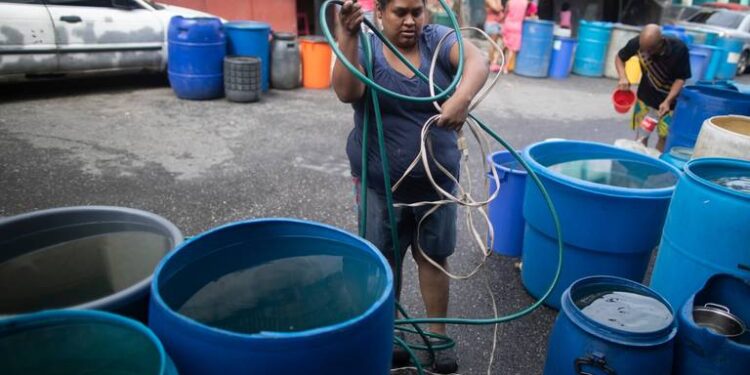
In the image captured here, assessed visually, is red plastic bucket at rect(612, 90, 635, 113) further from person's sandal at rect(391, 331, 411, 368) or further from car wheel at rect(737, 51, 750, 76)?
car wheel at rect(737, 51, 750, 76)

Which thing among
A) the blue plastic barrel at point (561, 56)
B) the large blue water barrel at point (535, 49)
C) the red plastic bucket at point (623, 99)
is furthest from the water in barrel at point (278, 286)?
the blue plastic barrel at point (561, 56)

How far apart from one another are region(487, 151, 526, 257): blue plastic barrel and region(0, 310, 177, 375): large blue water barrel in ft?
8.70

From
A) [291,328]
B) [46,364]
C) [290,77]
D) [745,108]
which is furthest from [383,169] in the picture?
[290,77]

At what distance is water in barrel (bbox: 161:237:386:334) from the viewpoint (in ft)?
4.59

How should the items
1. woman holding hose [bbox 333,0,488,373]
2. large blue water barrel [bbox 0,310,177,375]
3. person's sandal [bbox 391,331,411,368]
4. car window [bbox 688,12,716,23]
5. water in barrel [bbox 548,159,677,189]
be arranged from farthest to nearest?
1. car window [bbox 688,12,716,23]
2. water in barrel [bbox 548,159,677,189]
3. person's sandal [bbox 391,331,411,368]
4. woman holding hose [bbox 333,0,488,373]
5. large blue water barrel [bbox 0,310,177,375]

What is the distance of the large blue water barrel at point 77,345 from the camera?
1028 millimetres

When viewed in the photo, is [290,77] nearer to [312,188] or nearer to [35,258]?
[312,188]

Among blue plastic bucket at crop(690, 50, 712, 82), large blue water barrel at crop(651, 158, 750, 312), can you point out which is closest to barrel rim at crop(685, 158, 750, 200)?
large blue water barrel at crop(651, 158, 750, 312)

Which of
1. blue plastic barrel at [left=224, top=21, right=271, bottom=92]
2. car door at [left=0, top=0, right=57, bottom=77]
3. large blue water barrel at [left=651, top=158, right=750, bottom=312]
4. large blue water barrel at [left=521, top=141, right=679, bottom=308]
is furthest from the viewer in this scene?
blue plastic barrel at [left=224, top=21, right=271, bottom=92]

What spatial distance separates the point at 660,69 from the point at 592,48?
21.1ft

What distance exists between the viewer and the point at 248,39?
7.27 m

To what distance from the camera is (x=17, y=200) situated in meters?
3.91

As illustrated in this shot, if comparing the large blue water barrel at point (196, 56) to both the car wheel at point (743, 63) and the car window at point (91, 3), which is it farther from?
the car wheel at point (743, 63)

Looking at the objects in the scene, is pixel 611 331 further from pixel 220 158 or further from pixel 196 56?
pixel 196 56
